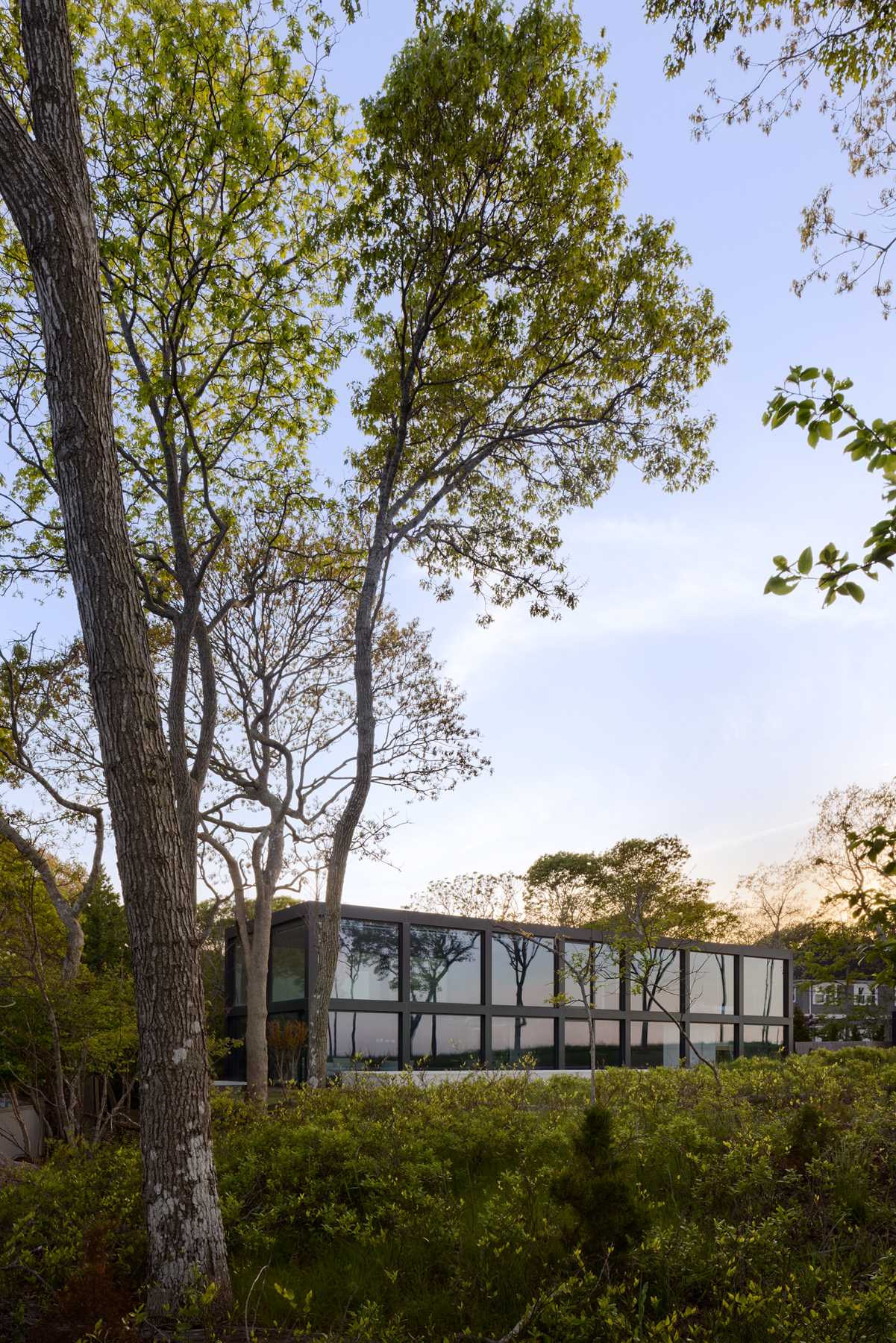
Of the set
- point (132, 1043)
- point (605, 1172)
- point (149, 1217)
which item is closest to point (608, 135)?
point (605, 1172)

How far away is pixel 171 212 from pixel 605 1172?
8178mm

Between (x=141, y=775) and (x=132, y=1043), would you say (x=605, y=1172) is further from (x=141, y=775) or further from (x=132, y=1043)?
(x=132, y=1043)

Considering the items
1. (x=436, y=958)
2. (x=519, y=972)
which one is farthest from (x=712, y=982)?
(x=436, y=958)

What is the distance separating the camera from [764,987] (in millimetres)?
25016

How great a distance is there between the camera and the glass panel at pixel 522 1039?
18062mm

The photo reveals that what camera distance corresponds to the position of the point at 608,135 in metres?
9.16

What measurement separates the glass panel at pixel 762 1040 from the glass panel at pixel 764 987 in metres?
0.36

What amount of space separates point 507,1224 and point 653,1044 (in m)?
18.0

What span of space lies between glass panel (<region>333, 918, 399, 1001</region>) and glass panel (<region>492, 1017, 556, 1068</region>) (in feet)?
9.12

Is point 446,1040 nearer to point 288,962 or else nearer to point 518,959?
point 518,959

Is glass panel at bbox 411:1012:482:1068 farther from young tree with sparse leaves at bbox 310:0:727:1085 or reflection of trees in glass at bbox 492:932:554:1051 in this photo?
young tree with sparse leaves at bbox 310:0:727:1085

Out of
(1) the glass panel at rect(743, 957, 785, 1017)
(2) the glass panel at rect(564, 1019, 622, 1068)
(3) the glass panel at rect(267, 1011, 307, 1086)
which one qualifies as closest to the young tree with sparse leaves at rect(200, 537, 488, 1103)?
(3) the glass panel at rect(267, 1011, 307, 1086)

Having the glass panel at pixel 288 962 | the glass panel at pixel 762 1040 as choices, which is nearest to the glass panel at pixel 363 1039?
the glass panel at pixel 288 962

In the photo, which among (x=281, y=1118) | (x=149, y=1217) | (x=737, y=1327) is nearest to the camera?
(x=737, y=1327)
